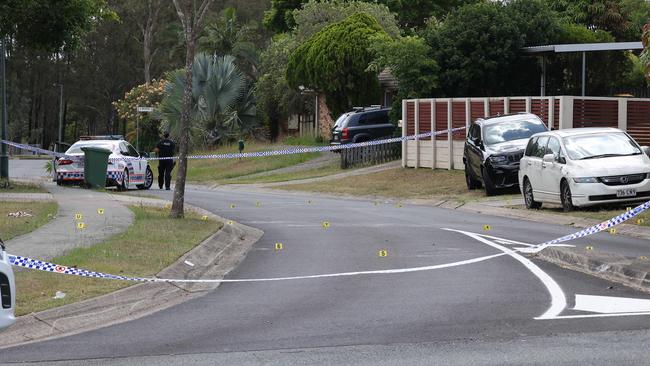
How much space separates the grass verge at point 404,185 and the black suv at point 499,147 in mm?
458

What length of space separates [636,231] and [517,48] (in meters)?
21.2

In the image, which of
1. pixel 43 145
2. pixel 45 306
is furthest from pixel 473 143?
pixel 43 145

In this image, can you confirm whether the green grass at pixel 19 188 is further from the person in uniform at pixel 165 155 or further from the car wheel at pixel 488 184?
the car wheel at pixel 488 184

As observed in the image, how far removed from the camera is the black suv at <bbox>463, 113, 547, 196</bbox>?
26203mm

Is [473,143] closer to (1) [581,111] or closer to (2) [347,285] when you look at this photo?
(1) [581,111]

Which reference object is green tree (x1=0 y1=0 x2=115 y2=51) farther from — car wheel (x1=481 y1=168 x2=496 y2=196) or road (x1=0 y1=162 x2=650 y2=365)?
road (x1=0 y1=162 x2=650 y2=365)

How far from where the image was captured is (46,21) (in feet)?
92.2

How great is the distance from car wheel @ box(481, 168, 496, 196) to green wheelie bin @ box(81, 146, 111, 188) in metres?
11.0

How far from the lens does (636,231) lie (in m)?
17.9

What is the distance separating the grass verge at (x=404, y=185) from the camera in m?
29.1

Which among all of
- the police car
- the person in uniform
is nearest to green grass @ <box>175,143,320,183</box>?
the person in uniform

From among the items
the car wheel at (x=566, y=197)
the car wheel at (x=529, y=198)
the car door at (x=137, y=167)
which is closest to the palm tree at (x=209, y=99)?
the car door at (x=137, y=167)

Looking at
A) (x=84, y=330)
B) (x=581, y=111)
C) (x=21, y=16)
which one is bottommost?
(x=84, y=330)

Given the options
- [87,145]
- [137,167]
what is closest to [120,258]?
[87,145]
